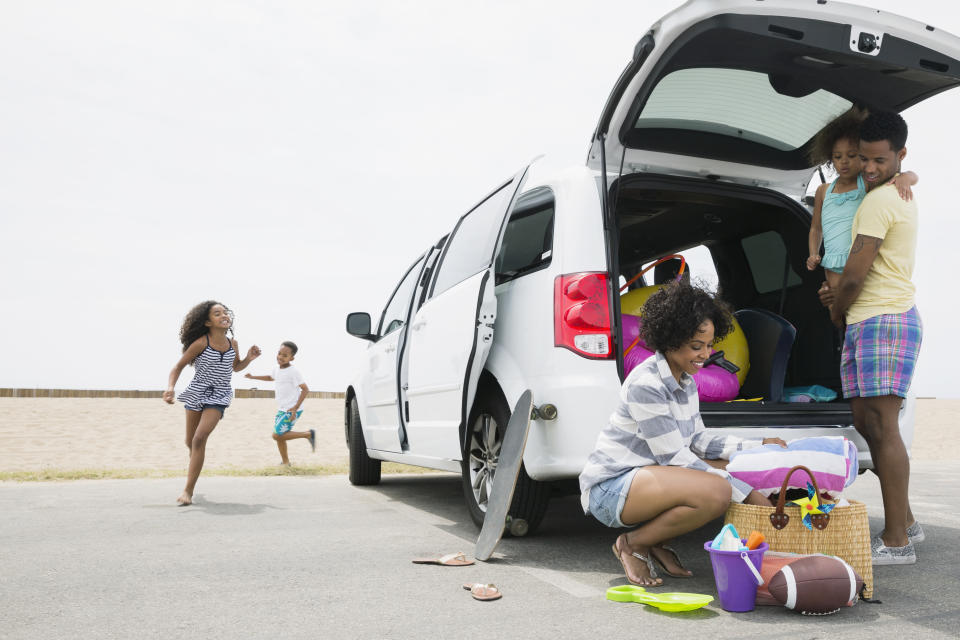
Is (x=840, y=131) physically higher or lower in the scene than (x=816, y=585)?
higher

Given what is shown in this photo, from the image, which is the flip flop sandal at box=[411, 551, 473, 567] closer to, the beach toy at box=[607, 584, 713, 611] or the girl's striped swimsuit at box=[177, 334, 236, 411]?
the beach toy at box=[607, 584, 713, 611]

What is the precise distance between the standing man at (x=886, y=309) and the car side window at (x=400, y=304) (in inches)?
123

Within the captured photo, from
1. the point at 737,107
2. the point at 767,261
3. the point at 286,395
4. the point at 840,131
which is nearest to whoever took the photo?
the point at 840,131

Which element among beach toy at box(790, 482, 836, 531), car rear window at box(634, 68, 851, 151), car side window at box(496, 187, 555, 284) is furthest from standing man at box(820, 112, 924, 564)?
car side window at box(496, 187, 555, 284)

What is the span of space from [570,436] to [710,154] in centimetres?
176

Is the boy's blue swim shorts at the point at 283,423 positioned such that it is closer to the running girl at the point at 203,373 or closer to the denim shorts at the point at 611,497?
the running girl at the point at 203,373

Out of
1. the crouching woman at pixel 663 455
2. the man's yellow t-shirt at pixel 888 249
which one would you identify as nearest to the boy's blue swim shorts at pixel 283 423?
the crouching woman at pixel 663 455

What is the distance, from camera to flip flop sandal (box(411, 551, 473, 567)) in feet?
11.9

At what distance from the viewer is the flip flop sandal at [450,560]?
3.61m

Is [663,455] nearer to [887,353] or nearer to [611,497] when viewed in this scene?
[611,497]

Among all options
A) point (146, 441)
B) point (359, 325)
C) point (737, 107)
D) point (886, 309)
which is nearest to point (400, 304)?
point (359, 325)

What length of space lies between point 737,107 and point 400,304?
3.28 metres

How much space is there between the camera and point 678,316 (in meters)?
3.23

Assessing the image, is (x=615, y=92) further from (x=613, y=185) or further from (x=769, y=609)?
(x=769, y=609)
